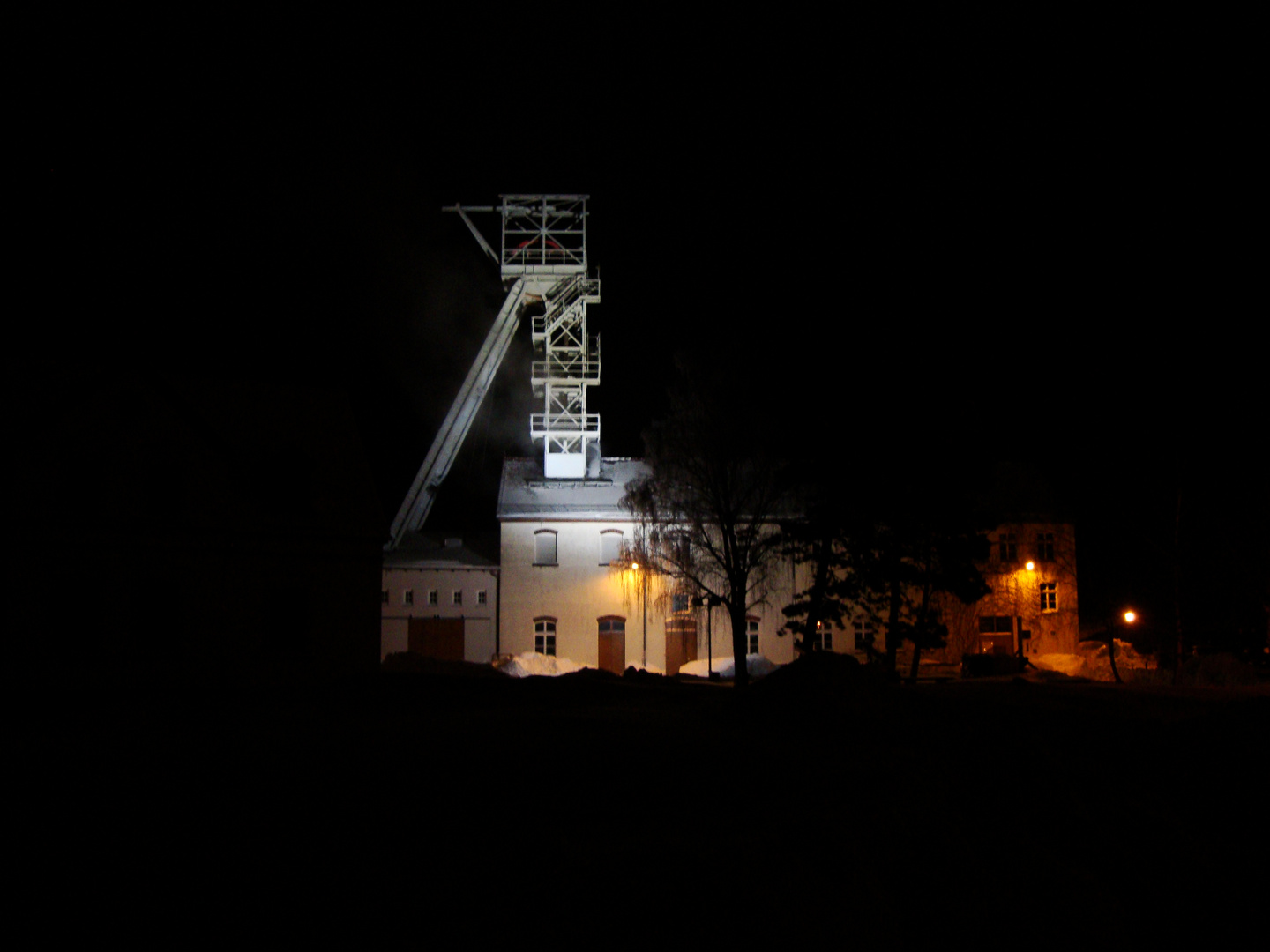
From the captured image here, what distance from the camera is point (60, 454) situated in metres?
21.0

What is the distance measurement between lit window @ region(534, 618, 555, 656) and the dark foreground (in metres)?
23.3

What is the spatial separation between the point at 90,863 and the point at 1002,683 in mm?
27200

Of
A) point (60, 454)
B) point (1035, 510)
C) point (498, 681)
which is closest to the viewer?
point (60, 454)

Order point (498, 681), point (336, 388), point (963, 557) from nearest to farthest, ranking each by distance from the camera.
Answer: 1. point (498, 681)
2. point (336, 388)
3. point (963, 557)

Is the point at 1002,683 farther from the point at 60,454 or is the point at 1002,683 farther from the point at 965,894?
the point at 60,454

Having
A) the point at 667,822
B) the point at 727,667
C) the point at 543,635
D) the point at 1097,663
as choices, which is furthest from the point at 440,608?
the point at 667,822

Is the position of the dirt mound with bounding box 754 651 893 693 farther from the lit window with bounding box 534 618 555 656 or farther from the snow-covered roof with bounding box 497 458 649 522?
the lit window with bounding box 534 618 555 656

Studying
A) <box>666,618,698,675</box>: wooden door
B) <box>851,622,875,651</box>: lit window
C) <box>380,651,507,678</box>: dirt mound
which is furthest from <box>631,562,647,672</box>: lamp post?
<box>380,651,507,678</box>: dirt mound

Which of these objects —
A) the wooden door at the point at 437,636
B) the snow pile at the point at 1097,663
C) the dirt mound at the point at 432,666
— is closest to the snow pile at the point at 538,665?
the dirt mound at the point at 432,666

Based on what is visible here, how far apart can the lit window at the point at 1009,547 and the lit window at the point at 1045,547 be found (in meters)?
0.97

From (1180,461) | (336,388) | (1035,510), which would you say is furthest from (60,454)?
(1035,510)

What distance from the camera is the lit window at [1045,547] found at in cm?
4369

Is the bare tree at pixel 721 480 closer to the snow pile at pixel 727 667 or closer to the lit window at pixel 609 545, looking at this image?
the snow pile at pixel 727 667

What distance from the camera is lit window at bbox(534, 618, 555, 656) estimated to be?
39.0 m
